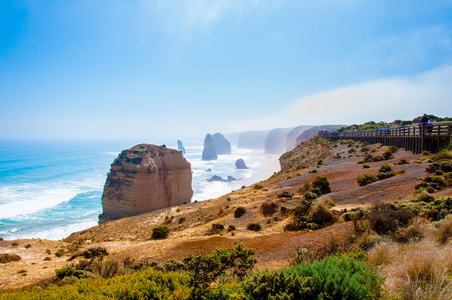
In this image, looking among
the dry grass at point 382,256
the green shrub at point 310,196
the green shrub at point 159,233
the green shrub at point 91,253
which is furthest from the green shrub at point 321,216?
the green shrub at point 91,253

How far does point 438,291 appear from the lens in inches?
146

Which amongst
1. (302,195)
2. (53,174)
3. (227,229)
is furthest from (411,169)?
(53,174)

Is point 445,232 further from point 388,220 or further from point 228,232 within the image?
point 228,232

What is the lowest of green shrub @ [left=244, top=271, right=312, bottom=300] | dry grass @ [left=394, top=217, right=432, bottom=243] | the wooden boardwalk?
dry grass @ [left=394, top=217, right=432, bottom=243]

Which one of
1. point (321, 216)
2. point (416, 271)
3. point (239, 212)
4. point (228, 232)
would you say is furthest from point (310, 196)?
point (416, 271)

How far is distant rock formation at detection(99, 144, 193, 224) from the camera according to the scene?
3438 cm

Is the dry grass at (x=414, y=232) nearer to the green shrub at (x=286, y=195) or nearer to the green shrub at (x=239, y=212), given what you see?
the green shrub at (x=239, y=212)

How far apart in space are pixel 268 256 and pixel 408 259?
188 inches

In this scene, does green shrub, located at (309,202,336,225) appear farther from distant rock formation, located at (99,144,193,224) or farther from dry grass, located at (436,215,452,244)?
distant rock formation, located at (99,144,193,224)

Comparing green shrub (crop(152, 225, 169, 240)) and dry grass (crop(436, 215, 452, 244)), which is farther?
green shrub (crop(152, 225, 169, 240))

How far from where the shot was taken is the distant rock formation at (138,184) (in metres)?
34.4

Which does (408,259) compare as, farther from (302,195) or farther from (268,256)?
(302,195)

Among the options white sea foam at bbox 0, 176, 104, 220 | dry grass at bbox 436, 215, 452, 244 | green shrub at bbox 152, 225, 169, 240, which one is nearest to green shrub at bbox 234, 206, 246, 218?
green shrub at bbox 152, 225, 169, 240

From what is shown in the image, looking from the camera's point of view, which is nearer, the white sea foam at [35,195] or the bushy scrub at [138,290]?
the bushy scrub at [138,290]
